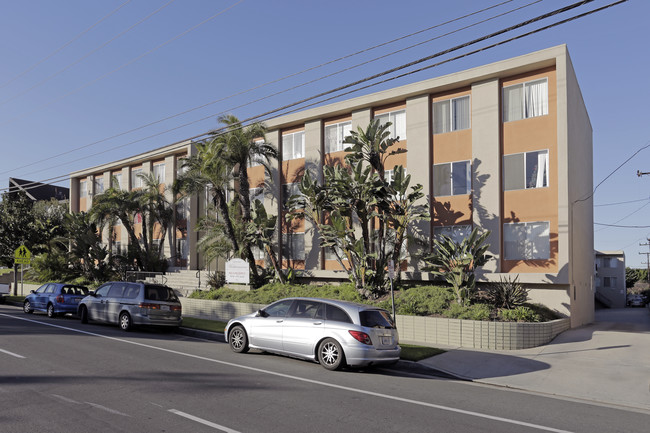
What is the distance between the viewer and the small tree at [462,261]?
17.2 metres

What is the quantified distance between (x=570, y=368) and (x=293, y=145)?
62.6 ft

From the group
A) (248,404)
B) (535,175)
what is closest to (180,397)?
(248,404)

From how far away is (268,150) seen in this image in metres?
25.6

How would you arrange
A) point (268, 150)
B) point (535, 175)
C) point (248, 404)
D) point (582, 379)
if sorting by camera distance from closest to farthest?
point (248, 404) → point (582, 379) → point (535, 175) → point (268, 150)

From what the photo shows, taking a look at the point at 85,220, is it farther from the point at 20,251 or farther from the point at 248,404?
the point at 248,404

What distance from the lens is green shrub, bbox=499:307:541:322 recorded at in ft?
50.4

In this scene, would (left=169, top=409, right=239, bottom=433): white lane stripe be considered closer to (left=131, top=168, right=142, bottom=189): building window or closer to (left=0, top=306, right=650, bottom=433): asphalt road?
(left=0, top=306, right=650, bottom=433): asphalt road

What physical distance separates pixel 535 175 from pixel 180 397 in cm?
1652

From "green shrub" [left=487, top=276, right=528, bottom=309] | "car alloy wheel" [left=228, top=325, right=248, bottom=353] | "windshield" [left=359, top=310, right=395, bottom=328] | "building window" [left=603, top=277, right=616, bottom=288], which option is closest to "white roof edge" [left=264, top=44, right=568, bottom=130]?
"green shrub" [left=487, top=276, right=528, bottom=309]

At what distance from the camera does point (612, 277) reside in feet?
192

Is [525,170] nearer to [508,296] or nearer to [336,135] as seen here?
[508,296]

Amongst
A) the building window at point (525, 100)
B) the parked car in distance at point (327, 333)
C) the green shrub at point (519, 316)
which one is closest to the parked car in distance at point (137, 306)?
the parked car in distance at point (327, 333)

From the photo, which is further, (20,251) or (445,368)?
(20,251)

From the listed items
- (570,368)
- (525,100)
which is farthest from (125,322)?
(525,100)
